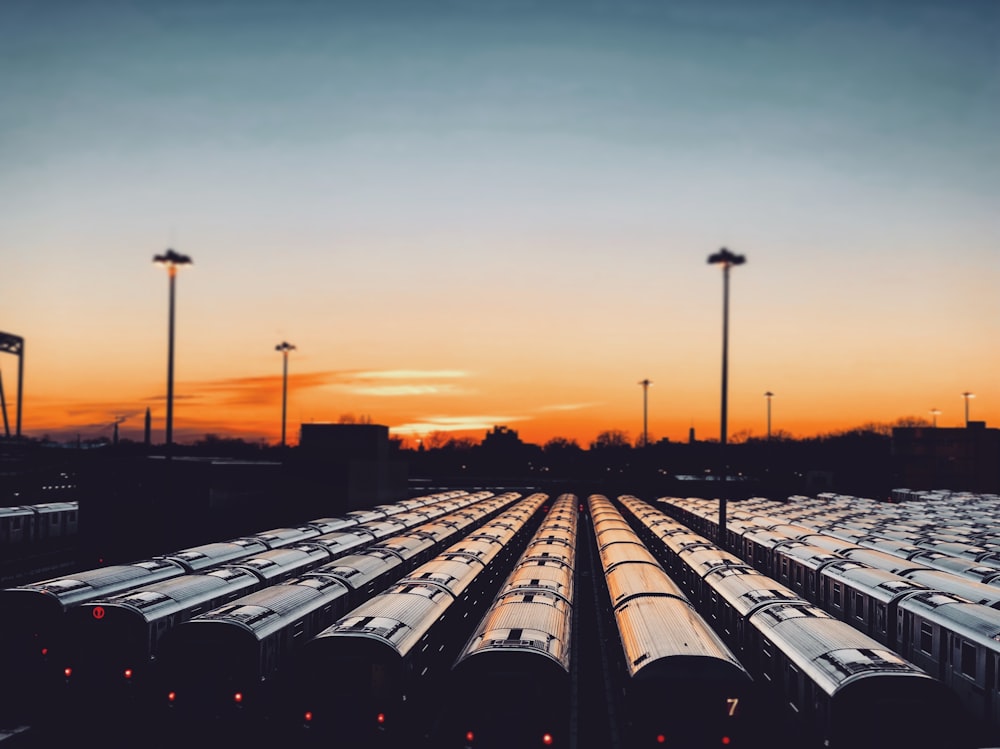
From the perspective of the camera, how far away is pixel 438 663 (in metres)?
22.6

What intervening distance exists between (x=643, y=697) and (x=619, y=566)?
45.2 ft

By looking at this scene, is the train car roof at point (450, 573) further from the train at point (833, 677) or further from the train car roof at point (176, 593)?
the train at point (833, 677)

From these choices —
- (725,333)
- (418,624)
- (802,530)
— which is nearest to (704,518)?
(802,530)

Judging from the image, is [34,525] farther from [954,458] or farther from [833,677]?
[954,458]

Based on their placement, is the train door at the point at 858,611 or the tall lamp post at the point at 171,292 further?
the tall lamp post at the point at 171,292

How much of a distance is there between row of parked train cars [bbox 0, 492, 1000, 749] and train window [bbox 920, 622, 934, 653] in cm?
311

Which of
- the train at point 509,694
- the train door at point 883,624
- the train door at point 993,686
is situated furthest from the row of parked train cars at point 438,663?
the train door at point 993,686

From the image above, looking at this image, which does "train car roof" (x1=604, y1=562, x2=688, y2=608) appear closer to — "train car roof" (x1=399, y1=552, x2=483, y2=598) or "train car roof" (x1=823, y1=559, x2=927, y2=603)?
"train car roof" (x1=399, y1=552, x2=483, y2=598)

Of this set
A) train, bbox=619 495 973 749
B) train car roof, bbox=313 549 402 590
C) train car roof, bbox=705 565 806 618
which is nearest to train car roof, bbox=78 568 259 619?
train car roof, bbox=313 549 402 590

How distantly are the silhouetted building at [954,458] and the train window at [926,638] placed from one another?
10012cm

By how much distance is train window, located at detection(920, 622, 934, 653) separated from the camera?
70.2ft

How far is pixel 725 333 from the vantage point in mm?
33156

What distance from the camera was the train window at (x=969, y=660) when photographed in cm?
1911

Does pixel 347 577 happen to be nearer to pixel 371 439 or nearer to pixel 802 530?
pixel 802 530
